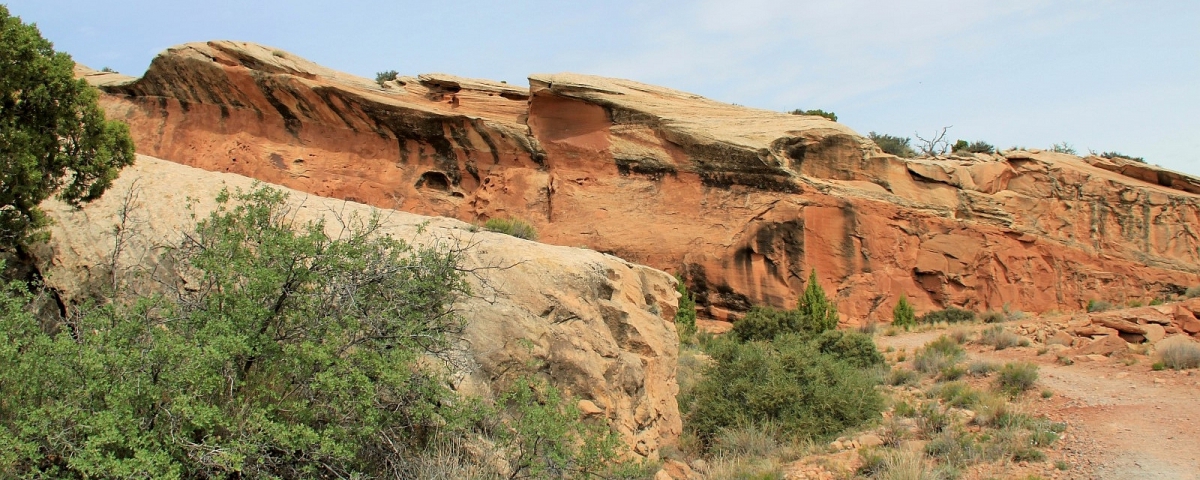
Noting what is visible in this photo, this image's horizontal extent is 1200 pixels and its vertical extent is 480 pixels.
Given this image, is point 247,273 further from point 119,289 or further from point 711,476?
point 711,476

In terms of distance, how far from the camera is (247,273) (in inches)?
238

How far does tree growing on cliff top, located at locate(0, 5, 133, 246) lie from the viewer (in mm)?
7527

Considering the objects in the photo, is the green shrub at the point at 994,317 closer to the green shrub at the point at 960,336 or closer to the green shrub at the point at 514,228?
the green shrub at the point at 960,336

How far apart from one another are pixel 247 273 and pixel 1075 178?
81.8 feet

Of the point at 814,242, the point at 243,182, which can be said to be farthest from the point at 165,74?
the point at 814,242

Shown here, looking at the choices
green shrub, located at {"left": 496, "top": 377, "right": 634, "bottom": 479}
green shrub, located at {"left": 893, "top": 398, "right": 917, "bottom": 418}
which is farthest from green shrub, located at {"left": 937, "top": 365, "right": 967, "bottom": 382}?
green shrub, located at {"left": 496, "top": 377, "right": 634, "bottom": 479}

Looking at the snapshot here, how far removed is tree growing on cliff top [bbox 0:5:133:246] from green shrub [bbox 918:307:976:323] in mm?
18528

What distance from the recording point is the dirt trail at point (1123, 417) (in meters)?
8.31

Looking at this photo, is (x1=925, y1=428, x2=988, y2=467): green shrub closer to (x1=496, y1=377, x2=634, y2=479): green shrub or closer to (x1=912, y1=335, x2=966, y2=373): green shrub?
(x1=496, y1=377, x2=634, y2=479): green shrub

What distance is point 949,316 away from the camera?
70.2 ft

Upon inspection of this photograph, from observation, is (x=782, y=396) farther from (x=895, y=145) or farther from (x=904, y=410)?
(x=895, y=145)

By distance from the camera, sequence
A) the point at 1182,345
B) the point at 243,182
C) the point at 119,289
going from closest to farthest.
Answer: the point at 119,289, the point at 243,182, the point at 1182,345

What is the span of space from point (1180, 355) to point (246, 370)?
42.2 ft

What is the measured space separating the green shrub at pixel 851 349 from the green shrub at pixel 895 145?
837 inches
